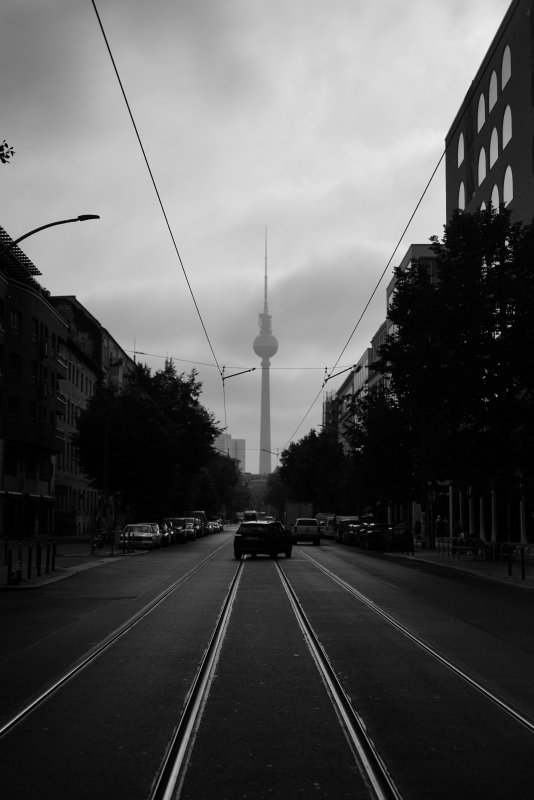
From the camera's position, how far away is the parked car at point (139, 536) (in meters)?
48.2

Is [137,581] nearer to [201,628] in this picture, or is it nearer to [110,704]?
[201,628]

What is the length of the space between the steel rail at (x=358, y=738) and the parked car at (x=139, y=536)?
1414 inches

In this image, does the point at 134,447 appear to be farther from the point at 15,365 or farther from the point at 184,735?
the point at 184,735

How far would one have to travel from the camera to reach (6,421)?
59.7 meters

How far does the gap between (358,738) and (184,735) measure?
1284 mm

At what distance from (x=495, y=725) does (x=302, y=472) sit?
326 feet

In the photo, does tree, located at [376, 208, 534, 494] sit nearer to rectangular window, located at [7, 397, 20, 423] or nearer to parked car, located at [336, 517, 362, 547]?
parked car, located at [336, 517, 362, 547]

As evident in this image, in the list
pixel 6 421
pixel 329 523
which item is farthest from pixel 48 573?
pixel 329 523

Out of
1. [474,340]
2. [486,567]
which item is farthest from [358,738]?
[486,567]

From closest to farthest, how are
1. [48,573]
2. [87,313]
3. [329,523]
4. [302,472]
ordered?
[48,573]
[329,523]
[87,313]
[302,472]

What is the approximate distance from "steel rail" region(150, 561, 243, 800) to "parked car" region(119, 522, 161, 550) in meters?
35.3

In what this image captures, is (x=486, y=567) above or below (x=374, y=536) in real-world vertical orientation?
below

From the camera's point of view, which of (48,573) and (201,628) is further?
(48,573)

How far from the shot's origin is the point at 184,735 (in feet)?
25.4
